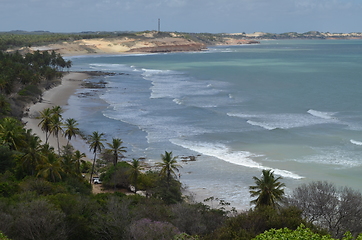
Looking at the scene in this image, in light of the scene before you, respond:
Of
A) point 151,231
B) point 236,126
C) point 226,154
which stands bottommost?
point 226,154

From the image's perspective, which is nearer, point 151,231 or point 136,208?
point 151,231

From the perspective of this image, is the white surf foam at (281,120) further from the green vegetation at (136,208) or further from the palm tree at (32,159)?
the palm tree at (32,159)

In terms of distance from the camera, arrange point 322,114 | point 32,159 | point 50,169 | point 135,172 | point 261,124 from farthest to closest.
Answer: point 322,114
point 261,124
point 135,172
point 32,159
point 50,169

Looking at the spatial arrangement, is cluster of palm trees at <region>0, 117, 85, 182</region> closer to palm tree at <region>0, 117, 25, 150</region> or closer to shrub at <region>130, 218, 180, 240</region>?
palm tree at <region>0, 117, 25, 150</region>

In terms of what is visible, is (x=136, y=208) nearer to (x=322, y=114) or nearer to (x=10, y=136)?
(x=10, y=136)

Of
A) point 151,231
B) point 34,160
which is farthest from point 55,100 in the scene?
point 151,231

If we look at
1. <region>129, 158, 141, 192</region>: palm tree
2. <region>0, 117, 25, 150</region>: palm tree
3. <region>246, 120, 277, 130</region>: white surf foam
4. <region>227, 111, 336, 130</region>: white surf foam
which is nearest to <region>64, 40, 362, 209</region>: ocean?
<region>246, 120, 277, 130</region>: white surf foam

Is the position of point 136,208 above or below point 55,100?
above
